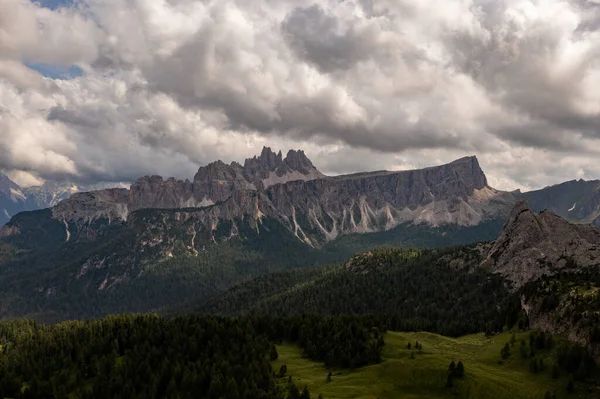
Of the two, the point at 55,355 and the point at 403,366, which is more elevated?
the point at 403,366

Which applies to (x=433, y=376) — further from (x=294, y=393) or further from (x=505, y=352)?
(x=294, y=393)

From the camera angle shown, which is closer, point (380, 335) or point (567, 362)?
point (567, 362)

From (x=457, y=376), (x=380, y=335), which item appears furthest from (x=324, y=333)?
(x=457, y=376)

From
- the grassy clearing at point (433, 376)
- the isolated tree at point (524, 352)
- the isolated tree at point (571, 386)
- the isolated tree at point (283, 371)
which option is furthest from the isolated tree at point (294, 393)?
the isolated tree at point (524, 352)

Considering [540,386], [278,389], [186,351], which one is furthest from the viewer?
[186,351]

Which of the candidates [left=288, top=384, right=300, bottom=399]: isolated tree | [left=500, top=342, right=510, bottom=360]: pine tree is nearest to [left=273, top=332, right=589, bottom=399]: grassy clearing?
[left=500, top=342, right=510, bottom=360]: pine tree

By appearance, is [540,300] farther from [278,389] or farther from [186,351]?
[186,351]

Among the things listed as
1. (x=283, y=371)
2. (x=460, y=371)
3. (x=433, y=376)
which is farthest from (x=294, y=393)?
(x=460, y=371)

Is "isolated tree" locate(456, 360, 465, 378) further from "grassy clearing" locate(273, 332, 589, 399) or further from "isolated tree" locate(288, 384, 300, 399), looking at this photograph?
"isolated tree" locate(288, 384, 300, 399)

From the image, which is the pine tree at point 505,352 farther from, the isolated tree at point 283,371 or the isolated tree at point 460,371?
the isolated tree at point 283,371

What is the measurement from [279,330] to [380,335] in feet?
162

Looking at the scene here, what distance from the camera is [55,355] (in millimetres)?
193875

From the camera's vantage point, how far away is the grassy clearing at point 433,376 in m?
112

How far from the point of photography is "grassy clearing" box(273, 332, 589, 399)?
112m
